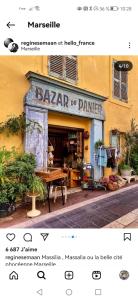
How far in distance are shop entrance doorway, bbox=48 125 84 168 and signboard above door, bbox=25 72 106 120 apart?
0.56 metres

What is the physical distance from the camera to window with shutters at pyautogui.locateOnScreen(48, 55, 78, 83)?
9.24 ft

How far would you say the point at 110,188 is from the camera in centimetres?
334

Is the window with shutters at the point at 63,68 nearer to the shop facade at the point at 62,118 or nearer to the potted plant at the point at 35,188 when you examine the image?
the shop facade at the point at 62,118

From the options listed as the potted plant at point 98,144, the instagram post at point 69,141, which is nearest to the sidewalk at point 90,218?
the instagram post at point 69,141

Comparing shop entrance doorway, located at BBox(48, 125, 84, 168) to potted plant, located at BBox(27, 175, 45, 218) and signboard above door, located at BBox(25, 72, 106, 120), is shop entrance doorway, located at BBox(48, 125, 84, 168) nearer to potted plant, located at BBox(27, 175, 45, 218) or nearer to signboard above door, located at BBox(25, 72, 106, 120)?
signboard above door, located at BBox(25, 72, 106, 120)

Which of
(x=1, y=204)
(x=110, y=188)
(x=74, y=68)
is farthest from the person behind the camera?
(x=110, y=188)

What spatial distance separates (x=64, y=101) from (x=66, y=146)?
4.81ft

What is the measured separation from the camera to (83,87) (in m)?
3.35

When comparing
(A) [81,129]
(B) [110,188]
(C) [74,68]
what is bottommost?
(B) [110,188]
